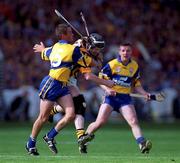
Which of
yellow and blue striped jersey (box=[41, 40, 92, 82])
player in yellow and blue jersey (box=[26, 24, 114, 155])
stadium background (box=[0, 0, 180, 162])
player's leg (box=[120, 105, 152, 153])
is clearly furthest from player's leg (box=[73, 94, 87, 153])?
stadium background (box=[0, 0, 180, 162])

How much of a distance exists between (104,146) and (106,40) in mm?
14106

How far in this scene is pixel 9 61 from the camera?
34.1 metres

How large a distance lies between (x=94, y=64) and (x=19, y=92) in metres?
15.7

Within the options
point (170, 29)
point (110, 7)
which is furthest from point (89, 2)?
point (170, 29)

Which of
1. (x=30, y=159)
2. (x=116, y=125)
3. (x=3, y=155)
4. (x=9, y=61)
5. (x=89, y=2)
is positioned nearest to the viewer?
(x=30, y=159)

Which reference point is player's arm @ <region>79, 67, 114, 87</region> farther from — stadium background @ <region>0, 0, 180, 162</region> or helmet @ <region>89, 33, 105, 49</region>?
stadium background @ <region>0, 0, 180, 162</region>

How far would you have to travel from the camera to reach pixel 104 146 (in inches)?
857

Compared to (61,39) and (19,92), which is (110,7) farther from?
(61,39)

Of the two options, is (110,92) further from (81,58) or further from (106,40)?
(106,40)

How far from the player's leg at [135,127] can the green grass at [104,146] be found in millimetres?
222

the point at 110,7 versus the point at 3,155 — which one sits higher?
the point at 110,7

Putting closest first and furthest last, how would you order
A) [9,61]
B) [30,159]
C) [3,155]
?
[30,159] < [3,155] < [9,61]

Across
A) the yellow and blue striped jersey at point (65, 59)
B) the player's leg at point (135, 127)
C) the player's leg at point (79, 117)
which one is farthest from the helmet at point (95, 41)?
the player's leg at point (135, 127)

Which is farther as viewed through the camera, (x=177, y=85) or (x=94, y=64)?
(x=177, y=85)
